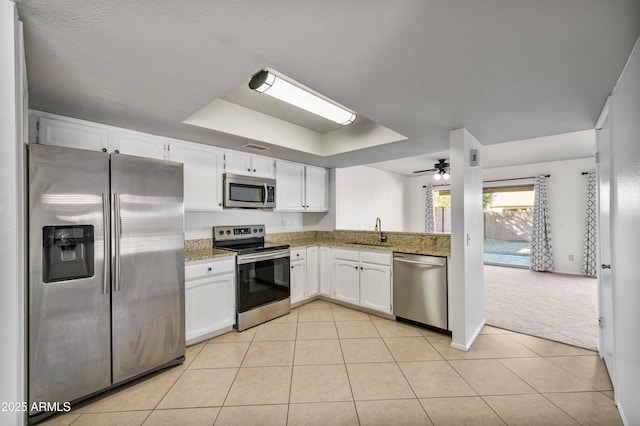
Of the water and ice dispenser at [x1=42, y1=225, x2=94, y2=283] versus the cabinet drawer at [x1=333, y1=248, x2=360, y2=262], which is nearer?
the water and ice dispenser at [x1=42, y1=225, x2=94, y2=283]

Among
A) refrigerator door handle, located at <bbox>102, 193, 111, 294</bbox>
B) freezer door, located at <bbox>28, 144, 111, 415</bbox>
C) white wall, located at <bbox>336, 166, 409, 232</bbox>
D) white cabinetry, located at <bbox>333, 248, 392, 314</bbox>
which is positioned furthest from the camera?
white wall, located at <bbox>336, 166, 409, 232</bbox>

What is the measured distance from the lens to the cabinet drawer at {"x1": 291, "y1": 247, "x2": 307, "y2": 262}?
3717 mm

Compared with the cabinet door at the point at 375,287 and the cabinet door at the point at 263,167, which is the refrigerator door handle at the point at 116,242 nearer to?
the cabinet door at the point at 263,167

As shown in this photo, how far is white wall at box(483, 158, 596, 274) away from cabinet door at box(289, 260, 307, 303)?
5494mm

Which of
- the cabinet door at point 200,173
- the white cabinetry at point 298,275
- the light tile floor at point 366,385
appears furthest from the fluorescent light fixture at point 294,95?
the light tile floor at point 366,385

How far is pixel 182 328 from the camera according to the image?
2.35 m

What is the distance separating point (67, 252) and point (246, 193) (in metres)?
1.81

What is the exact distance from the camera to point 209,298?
9.12ft

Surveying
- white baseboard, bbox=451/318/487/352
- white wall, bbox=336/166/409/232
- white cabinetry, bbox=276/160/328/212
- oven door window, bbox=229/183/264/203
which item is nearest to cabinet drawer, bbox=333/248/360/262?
white wall, bbox=336/166/409/232

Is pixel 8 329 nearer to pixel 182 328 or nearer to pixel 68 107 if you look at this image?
pixel 182 328

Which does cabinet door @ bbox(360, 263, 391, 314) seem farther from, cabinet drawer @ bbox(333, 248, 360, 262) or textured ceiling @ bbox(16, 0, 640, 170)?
textured ceiling @ bbox(16, 0, 640, 170)

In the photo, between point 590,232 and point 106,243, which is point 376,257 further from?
point 590,232

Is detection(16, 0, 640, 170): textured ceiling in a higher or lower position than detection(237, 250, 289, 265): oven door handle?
higher

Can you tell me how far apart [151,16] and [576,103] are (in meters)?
2.82
